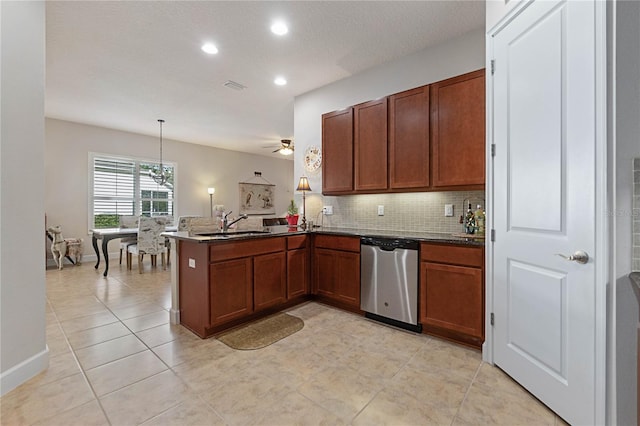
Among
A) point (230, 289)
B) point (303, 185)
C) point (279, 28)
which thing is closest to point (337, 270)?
point (230, 289)

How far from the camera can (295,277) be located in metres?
3.35

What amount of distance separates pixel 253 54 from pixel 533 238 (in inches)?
125

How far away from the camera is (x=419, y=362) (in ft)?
7.06

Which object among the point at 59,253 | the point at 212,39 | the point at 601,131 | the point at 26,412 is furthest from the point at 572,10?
the point at 59,253

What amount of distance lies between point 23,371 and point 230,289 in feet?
4.59

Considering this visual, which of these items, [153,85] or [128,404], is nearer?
[128,404]

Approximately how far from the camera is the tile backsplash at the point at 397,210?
2936 mm

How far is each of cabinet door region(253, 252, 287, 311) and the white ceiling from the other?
225 cm

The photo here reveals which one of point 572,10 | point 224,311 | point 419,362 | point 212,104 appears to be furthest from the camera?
point 212,104

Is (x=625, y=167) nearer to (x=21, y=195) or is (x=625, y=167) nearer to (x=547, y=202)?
(x=547, y=202)

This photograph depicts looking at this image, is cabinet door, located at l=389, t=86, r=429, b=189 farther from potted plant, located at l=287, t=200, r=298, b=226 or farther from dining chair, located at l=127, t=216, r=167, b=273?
dining chair, located at l=127, t=216, r=167, b=273

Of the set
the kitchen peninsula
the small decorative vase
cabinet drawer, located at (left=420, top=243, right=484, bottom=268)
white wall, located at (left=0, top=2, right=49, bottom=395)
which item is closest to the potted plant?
the small decorative vase

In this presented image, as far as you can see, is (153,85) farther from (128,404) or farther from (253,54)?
(128,404)

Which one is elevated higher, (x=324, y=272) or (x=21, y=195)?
(x=21, y=195)
